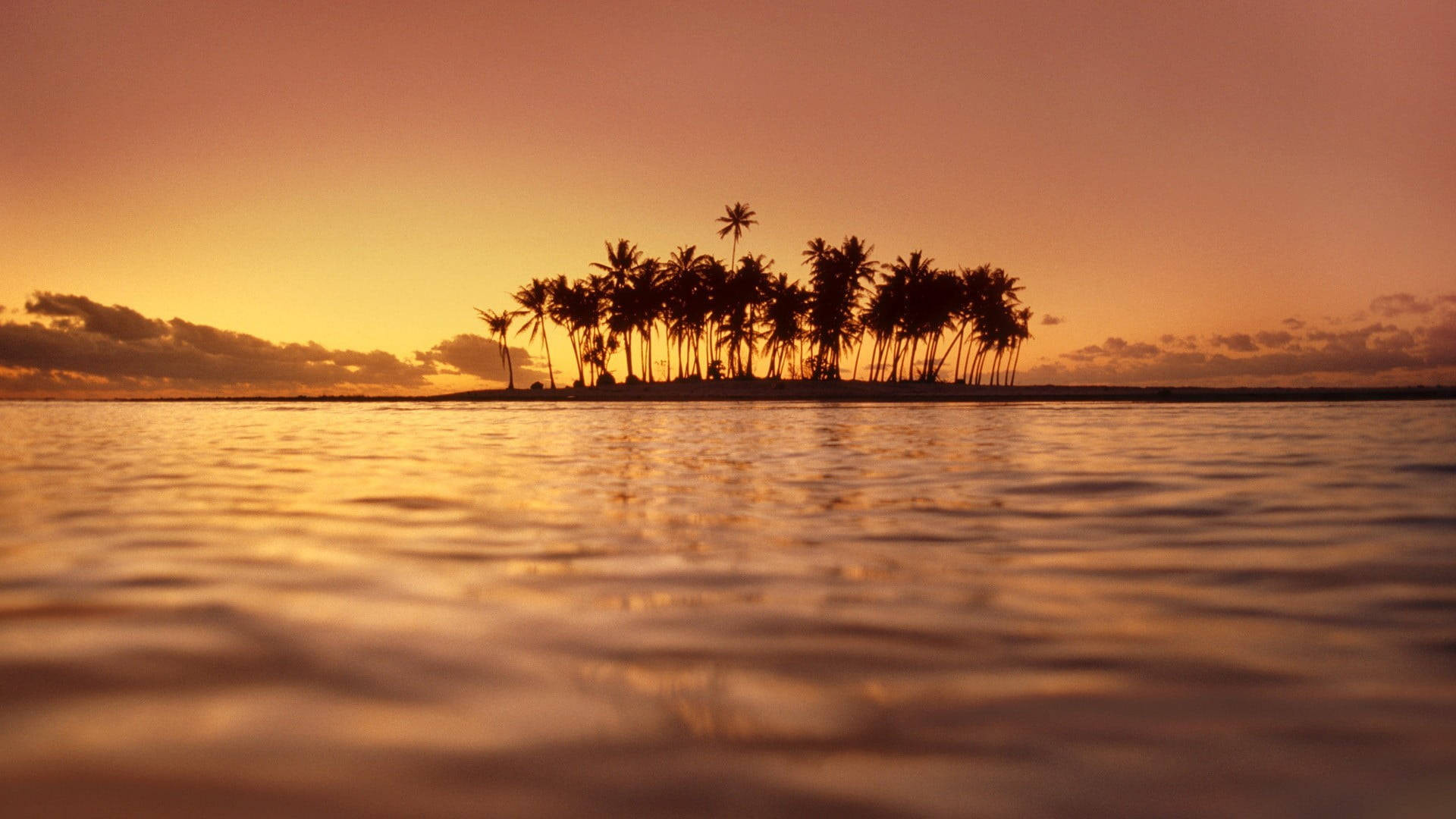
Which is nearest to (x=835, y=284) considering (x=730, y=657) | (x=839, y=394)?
(x=839, y=394)

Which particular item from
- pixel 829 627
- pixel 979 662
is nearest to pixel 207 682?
pixel 829 627

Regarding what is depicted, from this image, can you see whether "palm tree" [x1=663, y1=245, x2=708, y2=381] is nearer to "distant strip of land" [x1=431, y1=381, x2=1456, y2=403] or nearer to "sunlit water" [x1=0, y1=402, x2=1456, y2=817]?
"distant strip of land" [x1=431, y1=381, x2=1456, y2=403]

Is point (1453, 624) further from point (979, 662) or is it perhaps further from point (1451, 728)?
point (979, 662)

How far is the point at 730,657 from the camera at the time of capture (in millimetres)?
2395

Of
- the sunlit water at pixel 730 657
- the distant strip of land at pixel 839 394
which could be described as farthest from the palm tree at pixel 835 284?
the sunlit water at pixel 730 657

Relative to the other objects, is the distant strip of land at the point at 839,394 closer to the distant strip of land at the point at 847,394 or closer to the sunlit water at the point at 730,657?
the distant strip of land at the point at 847,394

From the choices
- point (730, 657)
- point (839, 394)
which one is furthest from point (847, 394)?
point (730, 657)

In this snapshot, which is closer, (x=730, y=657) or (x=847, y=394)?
(x=730, y=657)

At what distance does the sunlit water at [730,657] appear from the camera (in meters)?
1.63

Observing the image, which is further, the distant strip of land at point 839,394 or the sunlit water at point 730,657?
the distant strip of land at point 839,394

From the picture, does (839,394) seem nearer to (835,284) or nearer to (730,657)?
(835,284)

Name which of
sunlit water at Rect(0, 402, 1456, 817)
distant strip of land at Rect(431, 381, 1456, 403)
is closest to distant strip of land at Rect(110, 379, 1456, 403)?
distant strip of land at Rect(431, 381, 1456, 403)

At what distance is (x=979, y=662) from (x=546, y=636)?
1.22 m

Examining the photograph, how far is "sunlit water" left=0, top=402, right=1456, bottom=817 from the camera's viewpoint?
5.35 ft
